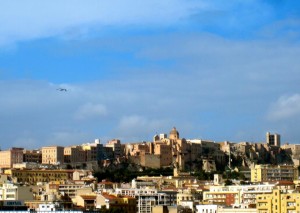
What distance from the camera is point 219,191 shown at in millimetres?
96000

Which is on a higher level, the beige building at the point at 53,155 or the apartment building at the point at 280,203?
the beige building at the point at 53,155

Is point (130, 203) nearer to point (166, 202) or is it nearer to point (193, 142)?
point (166, 202)

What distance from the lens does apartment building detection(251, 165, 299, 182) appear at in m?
123

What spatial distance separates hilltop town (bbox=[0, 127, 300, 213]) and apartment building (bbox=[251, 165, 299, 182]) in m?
0.12

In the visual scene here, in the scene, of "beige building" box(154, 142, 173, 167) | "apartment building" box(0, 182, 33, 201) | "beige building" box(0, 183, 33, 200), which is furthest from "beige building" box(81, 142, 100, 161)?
"apartment building" box(0, 182, 33, 201)

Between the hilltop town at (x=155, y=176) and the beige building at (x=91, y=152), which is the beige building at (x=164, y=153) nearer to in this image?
the hilltop town at (x=155, y=176)

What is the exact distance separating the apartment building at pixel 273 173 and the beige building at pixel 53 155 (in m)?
27.3

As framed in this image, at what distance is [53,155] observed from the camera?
140 metres

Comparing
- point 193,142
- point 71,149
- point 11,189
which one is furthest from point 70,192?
point 193,142

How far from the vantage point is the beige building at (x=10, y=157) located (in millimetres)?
139500

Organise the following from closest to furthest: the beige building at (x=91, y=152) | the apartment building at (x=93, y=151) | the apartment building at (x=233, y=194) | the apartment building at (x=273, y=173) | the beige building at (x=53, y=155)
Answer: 1. the apartment building at (x=233, y=194)
2. the apartment building at (x=273, y=173)
3. the beige building at (x=53, y=155)
4. the beige building at (x=91, y=152)
5. the apartment building at (x=93, y=151)

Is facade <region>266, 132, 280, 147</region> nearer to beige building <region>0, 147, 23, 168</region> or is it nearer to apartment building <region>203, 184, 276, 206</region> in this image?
beige building <region>0, 147, 23, 168</region>

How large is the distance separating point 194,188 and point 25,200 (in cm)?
2277

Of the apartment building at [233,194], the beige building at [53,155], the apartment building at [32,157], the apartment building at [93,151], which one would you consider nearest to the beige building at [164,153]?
the apartment building at [93,151]
